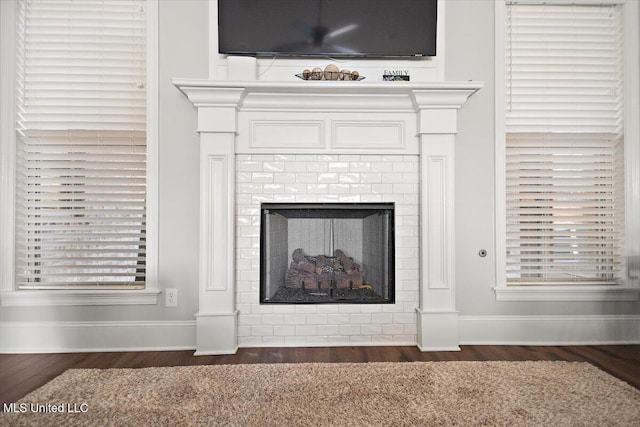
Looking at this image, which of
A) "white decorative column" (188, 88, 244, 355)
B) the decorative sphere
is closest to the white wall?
"white decorative column" (188, 88, 244, 355)

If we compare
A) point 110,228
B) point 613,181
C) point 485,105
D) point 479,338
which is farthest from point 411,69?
point 110,228

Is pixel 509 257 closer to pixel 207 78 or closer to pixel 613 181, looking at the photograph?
pixel 613 181

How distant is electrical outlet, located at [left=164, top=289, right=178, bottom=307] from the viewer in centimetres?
270

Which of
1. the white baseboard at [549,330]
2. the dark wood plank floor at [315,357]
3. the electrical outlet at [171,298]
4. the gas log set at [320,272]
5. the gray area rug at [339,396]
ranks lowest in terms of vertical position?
the dark wood plank floor at [315,357]

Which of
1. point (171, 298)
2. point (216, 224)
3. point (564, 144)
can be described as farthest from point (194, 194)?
point (564, 144)

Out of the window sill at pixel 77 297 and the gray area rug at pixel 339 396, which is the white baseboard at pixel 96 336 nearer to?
the window sill at pixel 77 297

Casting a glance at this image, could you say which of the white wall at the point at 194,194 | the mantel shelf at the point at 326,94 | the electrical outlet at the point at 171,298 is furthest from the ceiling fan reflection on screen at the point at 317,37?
the electrical outlet at the point at 171,298

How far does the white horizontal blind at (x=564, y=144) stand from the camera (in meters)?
2.81

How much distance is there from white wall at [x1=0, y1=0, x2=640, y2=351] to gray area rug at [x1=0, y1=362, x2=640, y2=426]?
495 mm

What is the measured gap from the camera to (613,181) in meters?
2.83

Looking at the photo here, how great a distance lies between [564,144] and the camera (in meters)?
2.83

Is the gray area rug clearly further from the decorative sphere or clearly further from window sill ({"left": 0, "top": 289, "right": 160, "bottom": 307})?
the decorative sphere

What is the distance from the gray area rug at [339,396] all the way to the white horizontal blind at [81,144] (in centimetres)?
81

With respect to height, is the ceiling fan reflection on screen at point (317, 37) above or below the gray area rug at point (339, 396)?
above
